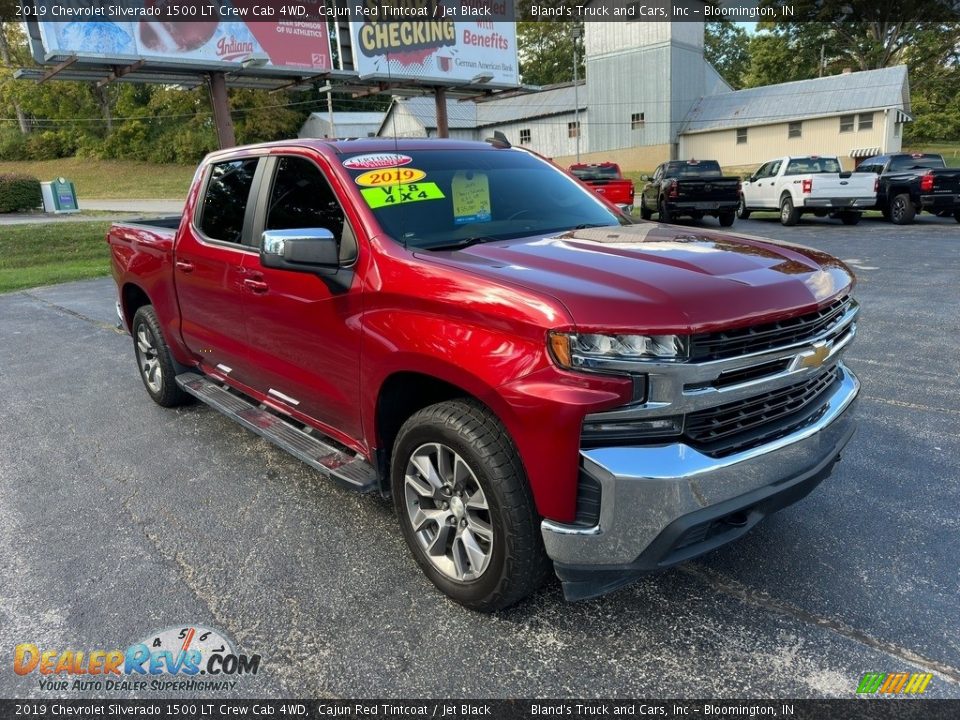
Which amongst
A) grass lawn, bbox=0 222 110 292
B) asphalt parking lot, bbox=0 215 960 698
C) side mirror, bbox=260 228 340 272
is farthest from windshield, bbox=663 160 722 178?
side mirror, bbox=260 228 340 272

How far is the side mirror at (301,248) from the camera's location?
9.68 feet

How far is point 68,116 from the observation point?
6250 centimetres

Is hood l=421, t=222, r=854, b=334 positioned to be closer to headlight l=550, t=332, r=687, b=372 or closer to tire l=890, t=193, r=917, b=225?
headlight l=550, t=332, r=687, b=372

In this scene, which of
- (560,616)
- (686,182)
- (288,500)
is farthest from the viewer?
(686,182)

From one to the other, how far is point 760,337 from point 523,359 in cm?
84

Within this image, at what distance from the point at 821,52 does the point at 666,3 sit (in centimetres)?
1916

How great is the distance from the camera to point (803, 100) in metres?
37.6

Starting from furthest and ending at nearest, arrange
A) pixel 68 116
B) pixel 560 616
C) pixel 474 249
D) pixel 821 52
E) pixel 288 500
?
pixel 68 116, pixel 821 52, pixel 288 500, pixel 474 249, pixel 560 616

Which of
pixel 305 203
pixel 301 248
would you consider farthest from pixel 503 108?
pixel 301 248

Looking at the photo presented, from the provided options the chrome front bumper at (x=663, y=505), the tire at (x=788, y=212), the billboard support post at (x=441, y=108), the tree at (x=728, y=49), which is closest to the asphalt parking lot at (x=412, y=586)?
the chrome front bumper at (x=663, y=505)

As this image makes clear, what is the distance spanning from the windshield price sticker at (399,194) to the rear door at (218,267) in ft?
3.14

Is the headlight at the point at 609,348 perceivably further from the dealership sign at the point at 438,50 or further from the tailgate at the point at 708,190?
the dealership sign at the point at 438,50

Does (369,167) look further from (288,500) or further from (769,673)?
(769,673)

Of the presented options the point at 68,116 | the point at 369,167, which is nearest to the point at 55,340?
the point at 369,167
